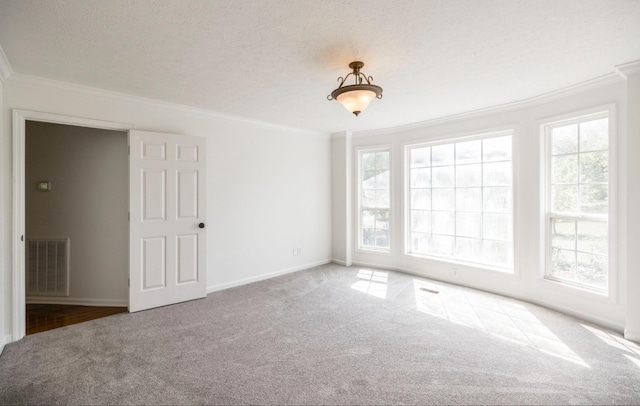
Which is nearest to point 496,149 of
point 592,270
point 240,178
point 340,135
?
point 592,270

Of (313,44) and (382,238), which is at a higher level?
(313,44)

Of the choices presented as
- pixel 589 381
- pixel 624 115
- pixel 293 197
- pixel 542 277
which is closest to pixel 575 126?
pixel 624 115

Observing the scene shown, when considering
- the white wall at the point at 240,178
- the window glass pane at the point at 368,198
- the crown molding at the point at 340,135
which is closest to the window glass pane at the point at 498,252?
the window glass pane at the point at 368,198

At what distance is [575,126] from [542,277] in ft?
6.01

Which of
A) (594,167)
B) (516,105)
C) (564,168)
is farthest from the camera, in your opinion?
(516,105)

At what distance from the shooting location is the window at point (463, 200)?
424 centimetres

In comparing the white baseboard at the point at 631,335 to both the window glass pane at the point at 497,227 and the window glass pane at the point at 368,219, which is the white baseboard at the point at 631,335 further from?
the window glass pane at the point at 368,219

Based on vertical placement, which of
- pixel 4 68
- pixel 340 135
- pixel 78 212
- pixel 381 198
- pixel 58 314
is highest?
pixel 340 135

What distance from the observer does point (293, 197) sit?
538 cm

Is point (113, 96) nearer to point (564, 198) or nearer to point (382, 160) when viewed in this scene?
point (382, 160)

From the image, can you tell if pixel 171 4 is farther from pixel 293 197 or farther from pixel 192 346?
pixel 293 197

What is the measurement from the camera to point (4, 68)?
8.86ft

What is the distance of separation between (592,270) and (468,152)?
2093 mm

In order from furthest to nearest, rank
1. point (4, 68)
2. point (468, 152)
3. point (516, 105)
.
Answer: point (468, 152) < point (516, 105) < point (4, 68)
